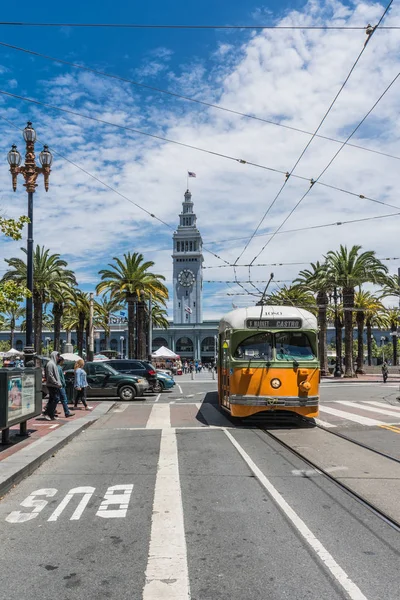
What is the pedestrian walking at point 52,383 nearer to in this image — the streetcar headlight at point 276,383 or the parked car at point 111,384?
the streetcar headlight at point 276,383

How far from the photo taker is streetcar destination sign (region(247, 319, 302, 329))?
13797 millimetres

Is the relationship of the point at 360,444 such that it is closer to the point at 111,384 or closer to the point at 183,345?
the point at 111,384

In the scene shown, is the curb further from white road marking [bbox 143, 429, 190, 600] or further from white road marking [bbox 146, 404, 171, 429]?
white road marking [bbox 143, 429, 190, 600]

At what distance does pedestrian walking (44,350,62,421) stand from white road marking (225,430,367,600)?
724 centimetres

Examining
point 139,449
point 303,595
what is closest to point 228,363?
point 139,449

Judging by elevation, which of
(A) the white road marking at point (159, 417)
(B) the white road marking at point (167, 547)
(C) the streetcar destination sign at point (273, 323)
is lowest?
(A) the white road marking at point (159, 417)

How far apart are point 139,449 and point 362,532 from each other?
5.85m

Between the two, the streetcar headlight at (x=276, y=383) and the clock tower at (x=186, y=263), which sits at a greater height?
the clock tower at (x=186, y=263)

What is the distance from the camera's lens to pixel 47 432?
1219 cm

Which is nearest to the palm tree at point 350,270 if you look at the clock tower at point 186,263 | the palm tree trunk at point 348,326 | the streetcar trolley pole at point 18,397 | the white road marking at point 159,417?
the palm tree trunk at point 348,326

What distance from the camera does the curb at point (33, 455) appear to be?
7604 millimetres

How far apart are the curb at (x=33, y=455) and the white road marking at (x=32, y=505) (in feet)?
1.38

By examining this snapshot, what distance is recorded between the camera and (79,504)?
6664 mm

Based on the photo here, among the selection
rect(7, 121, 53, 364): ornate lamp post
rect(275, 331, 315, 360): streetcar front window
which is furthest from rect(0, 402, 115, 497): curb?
rect(275, 331, 315, 360): streetcar front window
